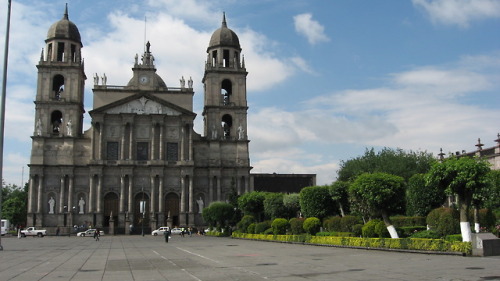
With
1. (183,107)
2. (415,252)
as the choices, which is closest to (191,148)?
(183,107)

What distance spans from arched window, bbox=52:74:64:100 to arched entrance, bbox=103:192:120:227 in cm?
1680

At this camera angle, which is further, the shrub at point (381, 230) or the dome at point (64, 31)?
the dome at point (64, 31)

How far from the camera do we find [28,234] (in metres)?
67.9

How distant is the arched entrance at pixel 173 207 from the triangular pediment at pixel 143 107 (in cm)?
1233

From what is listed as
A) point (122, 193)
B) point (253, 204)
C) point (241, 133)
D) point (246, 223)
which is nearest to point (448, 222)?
point (246, 223)

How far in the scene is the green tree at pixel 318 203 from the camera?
1684 inches

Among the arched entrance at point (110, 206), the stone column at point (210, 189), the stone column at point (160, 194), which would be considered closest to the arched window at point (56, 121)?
the arched entrance at point (110, 206)

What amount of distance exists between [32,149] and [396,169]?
166ft

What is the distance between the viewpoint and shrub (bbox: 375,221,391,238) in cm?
2978

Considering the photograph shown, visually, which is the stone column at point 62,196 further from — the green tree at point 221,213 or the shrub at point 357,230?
the shrub at point 357,230

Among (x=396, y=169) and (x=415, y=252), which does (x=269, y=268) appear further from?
(x=396, y=169)

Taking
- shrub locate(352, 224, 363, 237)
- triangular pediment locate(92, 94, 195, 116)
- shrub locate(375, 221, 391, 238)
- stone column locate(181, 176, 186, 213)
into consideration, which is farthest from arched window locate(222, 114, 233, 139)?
shrub locate(375, 221, 391, 238)

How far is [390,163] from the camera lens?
67.7 m

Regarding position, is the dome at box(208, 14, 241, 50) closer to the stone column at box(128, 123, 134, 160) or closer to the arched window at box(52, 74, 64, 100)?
the stone column at box(128, 123, 134, 160)
